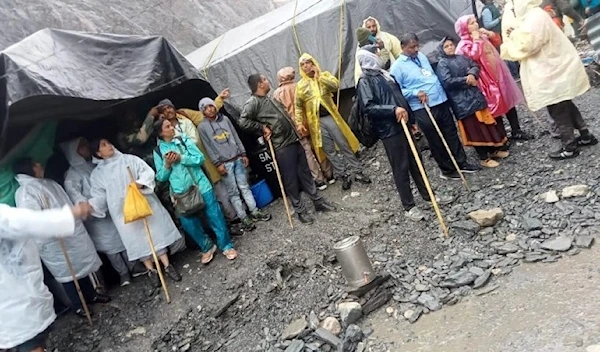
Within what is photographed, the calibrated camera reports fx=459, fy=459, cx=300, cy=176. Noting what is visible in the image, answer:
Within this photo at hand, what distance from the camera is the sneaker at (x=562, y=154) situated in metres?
5.04

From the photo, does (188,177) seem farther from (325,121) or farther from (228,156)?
(325,121)

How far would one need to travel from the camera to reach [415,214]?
5.10m

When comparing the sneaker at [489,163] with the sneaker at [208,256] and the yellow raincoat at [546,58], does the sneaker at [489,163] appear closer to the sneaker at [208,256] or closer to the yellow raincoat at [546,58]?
the yellow raincoat at [546,58]

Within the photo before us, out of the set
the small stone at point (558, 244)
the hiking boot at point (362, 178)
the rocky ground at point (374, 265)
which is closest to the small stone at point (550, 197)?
the rocky ground at point (374, 265)

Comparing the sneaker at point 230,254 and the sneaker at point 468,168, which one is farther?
the sneaker at point 468,168

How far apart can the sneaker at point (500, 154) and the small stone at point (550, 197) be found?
4.44 ft

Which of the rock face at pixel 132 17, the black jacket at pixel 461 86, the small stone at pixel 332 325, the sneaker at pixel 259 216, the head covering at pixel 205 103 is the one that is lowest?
the small stone at pixel 332 325

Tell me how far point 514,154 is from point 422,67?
1.64 m

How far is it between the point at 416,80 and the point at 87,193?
411cm

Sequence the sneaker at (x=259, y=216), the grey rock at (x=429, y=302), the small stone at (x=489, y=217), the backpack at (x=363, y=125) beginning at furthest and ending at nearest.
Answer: the sneaker at (x=259, y=216)
the backpack at (x=363, y=125)
the small stone at (x=489, y=217)
the grey rock at (x=429, y=302)

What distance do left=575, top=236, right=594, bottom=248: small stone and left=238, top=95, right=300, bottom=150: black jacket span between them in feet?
10.8

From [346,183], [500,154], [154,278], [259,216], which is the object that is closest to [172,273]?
A: [154,278]

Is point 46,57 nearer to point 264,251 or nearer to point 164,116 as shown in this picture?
point 164,116

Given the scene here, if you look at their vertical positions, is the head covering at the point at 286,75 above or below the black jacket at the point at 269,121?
above
